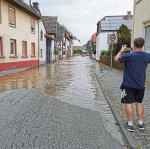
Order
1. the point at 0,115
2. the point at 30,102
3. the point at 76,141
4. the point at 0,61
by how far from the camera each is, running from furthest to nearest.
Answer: the point at 0,61, the point at 30,102, the point at 0,115, the point at 76,141

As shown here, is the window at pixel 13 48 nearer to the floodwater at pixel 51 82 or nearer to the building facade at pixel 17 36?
the building facade at pixel 17 36

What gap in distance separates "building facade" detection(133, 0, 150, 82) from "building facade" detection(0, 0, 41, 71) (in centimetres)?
940

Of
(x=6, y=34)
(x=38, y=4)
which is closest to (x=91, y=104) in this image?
(x=6, y=34)

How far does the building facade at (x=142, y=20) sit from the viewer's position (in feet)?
38.5

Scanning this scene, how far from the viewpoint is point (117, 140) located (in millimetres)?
4742

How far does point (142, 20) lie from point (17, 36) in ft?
38.9

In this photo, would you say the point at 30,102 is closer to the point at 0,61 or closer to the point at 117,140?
the point at 117,140

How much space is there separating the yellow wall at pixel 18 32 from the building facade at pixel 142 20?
9401 millimetres

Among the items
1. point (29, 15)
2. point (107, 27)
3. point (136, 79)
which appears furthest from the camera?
point (107, 27)

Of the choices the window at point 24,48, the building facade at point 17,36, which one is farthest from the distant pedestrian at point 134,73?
the window at point 24,48

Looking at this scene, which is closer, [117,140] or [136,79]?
[117,140]

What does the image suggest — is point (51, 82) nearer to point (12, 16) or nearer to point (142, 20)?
point (142, 20)

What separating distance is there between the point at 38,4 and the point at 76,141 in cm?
2940

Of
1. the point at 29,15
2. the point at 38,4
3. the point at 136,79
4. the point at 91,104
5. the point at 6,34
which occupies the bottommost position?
the point at 91,104
